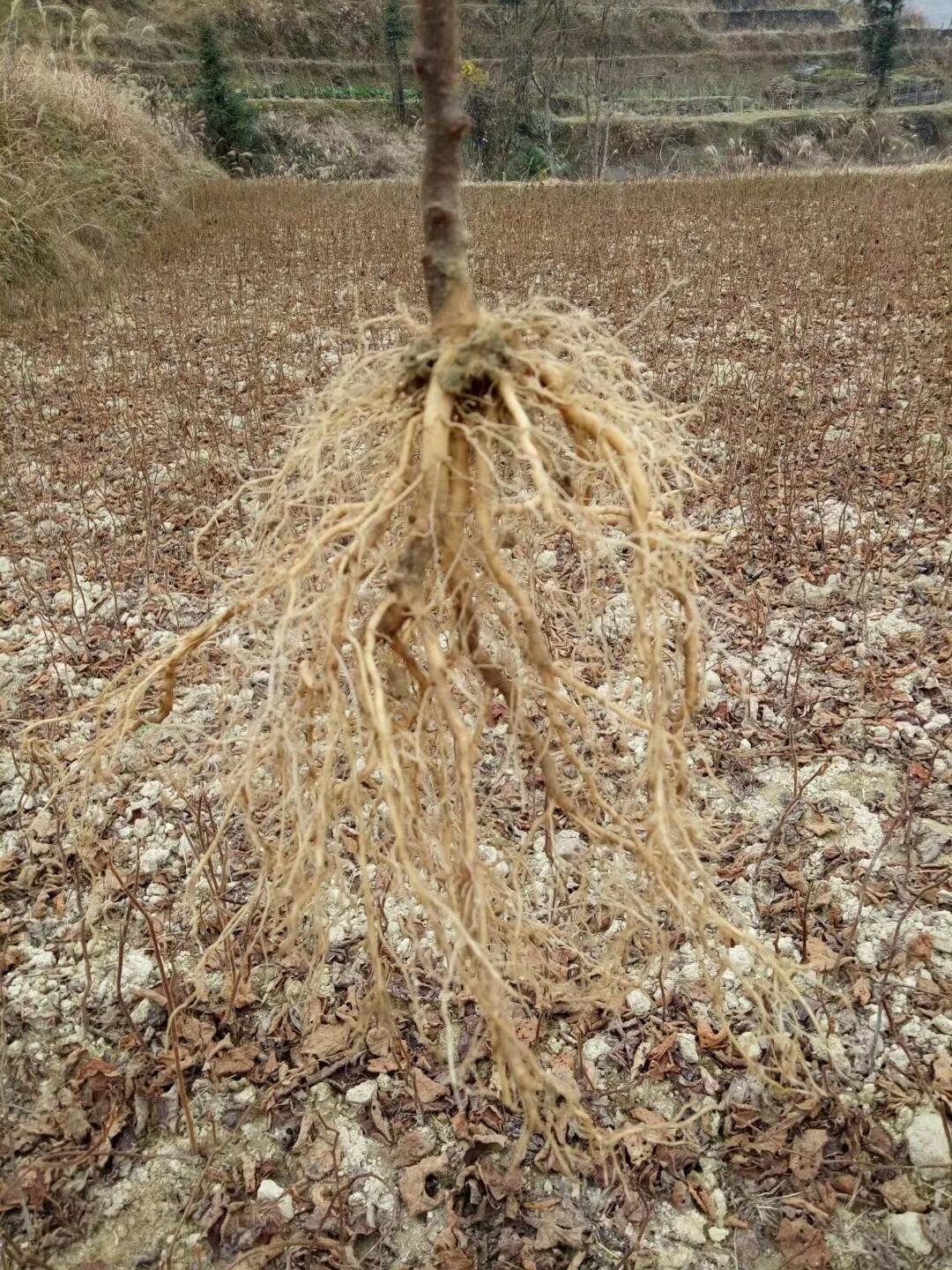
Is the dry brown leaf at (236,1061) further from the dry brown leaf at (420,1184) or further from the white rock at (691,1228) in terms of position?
the white rock at (691,1228)

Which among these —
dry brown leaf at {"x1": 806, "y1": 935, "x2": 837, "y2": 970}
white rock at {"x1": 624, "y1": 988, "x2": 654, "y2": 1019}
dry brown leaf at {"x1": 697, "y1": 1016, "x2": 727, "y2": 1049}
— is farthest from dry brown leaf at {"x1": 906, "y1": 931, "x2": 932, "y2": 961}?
white rock at {"x1": 624, "y1": 988, "x2": 654, "y2": 1019}

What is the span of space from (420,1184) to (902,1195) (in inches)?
33.0

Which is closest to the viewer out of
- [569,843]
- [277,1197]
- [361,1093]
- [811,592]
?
[277,1197]

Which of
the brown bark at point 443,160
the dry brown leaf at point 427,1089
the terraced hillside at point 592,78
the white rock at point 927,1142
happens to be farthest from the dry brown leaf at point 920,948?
the terraced hillside at point 592,78

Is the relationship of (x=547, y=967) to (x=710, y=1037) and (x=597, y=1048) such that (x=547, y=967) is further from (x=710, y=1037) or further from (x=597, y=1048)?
(x=710, y=1037)

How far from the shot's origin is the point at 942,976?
67.9 inches

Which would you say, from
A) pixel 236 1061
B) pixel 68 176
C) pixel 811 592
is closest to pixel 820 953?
pixel 236 1061

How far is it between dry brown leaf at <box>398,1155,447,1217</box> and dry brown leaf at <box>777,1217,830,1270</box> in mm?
588

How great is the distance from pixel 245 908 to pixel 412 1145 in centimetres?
61

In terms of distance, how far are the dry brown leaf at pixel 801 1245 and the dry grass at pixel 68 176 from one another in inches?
296

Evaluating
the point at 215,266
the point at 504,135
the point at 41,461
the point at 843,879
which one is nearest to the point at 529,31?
the point at 504,135

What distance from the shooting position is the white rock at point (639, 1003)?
1749mm

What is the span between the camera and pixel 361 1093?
5.36 ft

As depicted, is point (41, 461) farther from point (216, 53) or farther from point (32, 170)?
point (216, 53)
